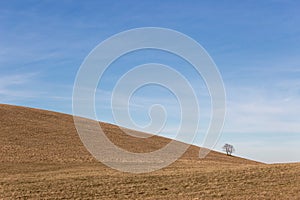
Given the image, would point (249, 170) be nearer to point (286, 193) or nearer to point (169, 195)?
point (286, 193)

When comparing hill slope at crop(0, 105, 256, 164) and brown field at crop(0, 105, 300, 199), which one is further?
hill slope at crop(0, 105, 256, 164)

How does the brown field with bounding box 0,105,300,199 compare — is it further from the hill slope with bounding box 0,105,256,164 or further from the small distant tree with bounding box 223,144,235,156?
the small distant tree with bounding box 223,144,235,156

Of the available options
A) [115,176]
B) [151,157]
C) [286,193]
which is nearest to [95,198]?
[115,176]

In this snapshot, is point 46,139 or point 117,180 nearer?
point 117,180

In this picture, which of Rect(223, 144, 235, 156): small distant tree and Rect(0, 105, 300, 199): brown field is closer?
Rect(0, 105, 300, 199): brown field

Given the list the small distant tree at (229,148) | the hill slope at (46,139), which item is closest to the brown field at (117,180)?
the hill slope at (46,139)

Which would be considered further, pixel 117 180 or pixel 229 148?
pixel 229 148

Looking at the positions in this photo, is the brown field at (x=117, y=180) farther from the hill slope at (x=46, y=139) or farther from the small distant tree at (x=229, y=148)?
the small distant tree at (x=229, y=148)

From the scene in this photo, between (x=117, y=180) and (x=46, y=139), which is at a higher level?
(x=46, y=139)

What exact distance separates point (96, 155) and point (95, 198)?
22638mm

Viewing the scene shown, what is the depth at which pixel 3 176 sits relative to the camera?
29.9 metres

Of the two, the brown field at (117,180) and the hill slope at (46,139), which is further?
the hill slope at (46,139)

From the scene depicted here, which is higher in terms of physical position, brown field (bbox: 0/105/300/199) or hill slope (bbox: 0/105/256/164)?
hill slope (bbox: 0/105/256/164)

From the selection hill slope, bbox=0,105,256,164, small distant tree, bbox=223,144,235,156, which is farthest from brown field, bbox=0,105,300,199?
small distant tree, bbox=223,144,235,156
